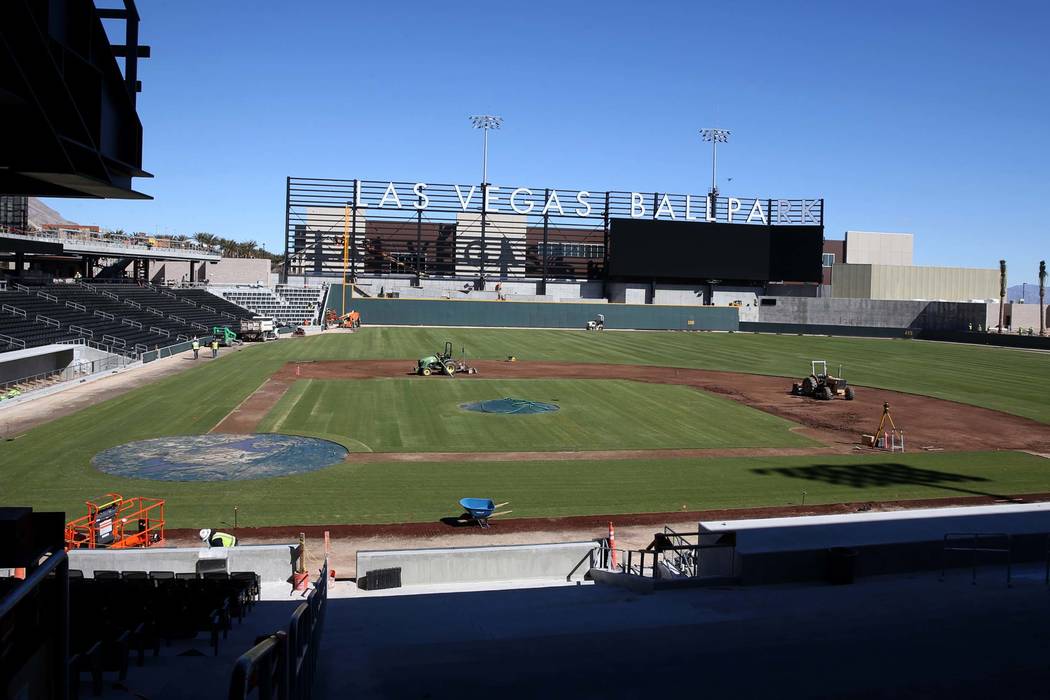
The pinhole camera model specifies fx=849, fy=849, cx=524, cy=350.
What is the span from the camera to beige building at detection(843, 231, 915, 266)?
131875mm

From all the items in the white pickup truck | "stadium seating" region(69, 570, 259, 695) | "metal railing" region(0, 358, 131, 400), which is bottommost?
"stadium seating" region(69, 570, 259, 695)

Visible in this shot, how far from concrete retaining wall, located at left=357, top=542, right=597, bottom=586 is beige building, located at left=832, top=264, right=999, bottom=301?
117m

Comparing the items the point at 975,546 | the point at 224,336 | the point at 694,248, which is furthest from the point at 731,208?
the point at 975,546

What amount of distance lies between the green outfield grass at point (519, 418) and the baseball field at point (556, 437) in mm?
135

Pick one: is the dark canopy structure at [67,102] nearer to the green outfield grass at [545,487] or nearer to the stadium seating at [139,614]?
the stadium seating at [139,614]

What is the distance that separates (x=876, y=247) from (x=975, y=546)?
425 feet

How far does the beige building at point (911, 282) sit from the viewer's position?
12356 cm

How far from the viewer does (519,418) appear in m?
35.0

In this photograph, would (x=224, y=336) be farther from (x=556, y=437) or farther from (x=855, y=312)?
(x=855, y=312)

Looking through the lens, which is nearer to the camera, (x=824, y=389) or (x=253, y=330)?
(x=824, y=389)

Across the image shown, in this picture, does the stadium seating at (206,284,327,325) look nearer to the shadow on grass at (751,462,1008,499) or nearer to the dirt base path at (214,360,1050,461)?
the dirt base path at (214,360,1050,461)

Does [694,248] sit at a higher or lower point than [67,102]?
higher

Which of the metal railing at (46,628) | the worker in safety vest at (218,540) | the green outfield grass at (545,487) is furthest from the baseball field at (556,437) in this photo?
the metal railing at (46,628)

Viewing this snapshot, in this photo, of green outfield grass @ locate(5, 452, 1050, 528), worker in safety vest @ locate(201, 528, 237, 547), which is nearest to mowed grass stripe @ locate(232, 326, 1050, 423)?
green outfield grass @ locate(5, 452, 1050, 528)
